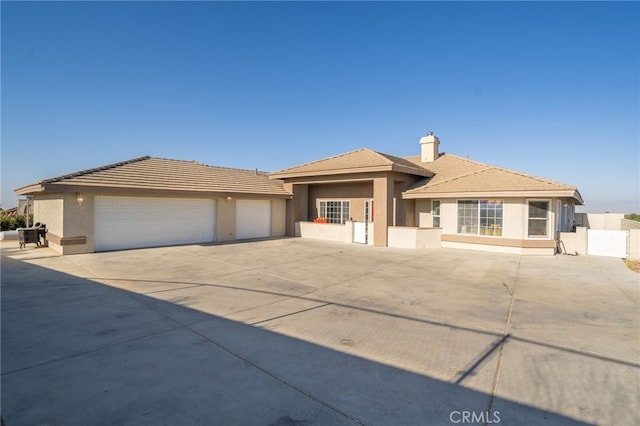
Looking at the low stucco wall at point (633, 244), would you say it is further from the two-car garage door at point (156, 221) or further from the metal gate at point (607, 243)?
the two-car garage door at point (156, 221)

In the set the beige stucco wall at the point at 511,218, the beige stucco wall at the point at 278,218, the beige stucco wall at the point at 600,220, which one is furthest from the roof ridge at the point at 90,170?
the beige stucco wall at the point at 600,220

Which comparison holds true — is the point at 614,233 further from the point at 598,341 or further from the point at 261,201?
the point at 261,201

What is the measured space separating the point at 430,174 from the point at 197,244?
14.4m

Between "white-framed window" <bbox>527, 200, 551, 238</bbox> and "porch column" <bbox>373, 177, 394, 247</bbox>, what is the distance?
6376 millimetres

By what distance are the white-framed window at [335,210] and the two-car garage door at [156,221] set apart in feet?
17.0

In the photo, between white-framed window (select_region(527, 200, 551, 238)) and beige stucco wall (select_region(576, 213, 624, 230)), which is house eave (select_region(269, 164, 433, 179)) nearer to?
white-framed window (select_region(527, 200, 551, 238))

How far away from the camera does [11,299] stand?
7102mm

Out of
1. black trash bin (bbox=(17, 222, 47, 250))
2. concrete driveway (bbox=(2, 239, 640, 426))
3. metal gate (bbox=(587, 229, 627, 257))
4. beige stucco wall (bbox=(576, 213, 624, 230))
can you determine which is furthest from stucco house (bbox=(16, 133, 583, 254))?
beige stucco wall (bbox=(576, 213, 624, 230))

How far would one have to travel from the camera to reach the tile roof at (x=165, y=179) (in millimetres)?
13813

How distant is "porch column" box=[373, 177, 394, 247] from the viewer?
1708 centimetres

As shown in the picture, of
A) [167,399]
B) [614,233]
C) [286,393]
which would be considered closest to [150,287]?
[167,399]

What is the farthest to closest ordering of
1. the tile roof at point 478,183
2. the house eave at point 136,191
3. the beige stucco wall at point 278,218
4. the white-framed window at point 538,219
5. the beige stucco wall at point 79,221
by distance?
the beige stucco wall at point 278,218 → the white-framed window at point 538,219 → the tile roof at point 478,183 → the beige stucco wall at point 79,221 → the house eave at point 136,191

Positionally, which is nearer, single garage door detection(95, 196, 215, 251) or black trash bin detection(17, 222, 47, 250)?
single garage door detection(95, 196, 215, 251)

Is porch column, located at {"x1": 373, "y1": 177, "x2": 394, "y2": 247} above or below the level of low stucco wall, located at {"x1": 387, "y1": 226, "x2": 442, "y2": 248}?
above
